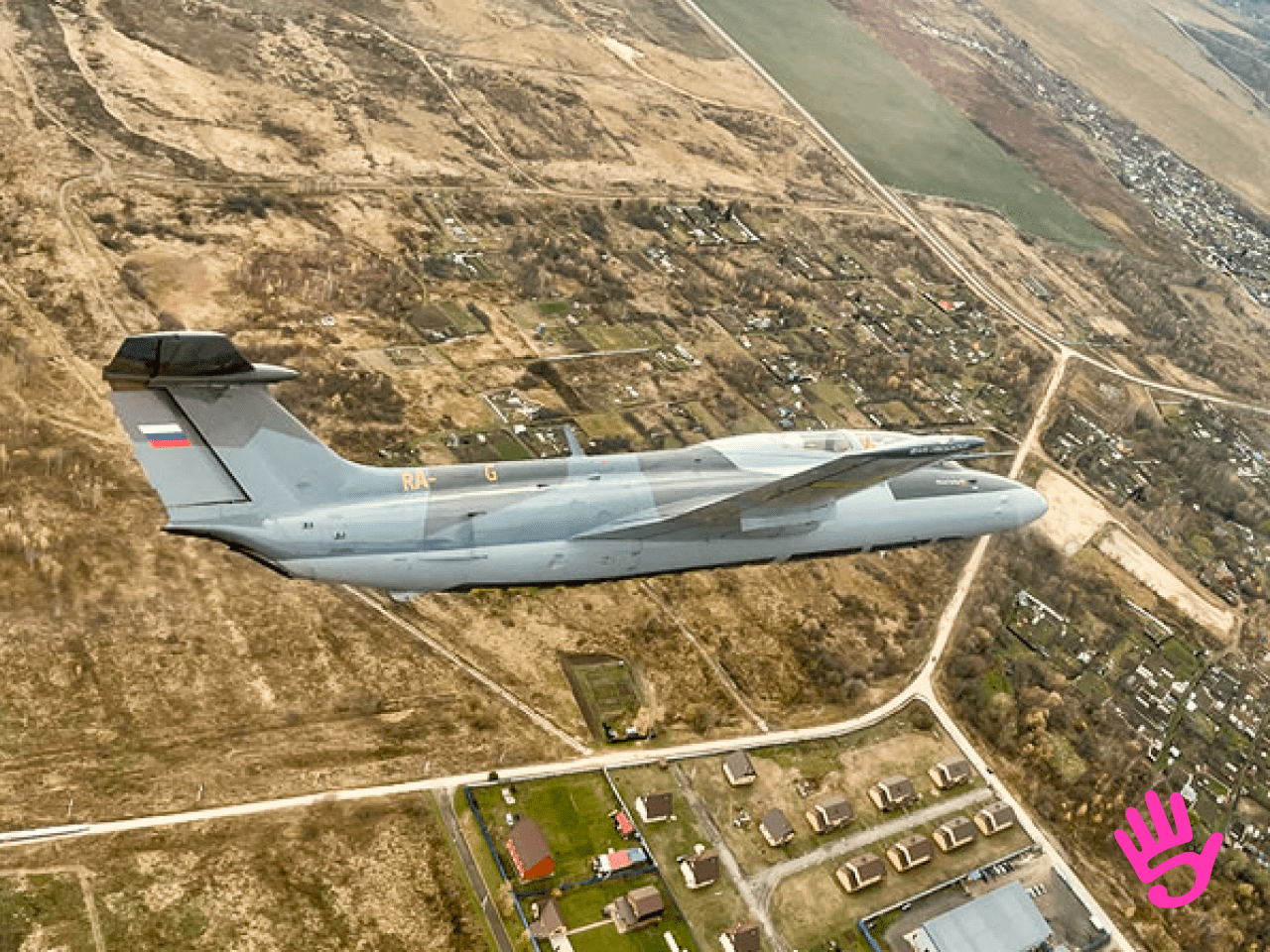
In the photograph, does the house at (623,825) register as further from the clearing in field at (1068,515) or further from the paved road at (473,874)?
the clearing in field at (1068,515)

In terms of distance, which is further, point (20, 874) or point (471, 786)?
point (471, 786)

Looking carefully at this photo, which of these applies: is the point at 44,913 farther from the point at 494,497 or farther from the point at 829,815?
the point at 829,815

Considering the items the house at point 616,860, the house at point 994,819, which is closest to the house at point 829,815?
the house at point 994,819

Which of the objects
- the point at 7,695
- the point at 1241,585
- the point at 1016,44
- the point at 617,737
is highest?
the point at 1016,44

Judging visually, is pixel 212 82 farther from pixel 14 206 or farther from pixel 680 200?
pixel 680 200

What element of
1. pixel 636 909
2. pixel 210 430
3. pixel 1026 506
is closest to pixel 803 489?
pixel 1026 506

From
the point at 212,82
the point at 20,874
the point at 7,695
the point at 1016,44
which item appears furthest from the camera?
the point at 1016,44

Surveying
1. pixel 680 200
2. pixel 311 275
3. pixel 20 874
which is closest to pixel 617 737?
pixel 20 874

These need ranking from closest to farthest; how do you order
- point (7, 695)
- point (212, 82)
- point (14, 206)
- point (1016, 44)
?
1. point (7, 695)
2. point (14, 206)
3. point (212, 82)
4. point (1016, 44)
